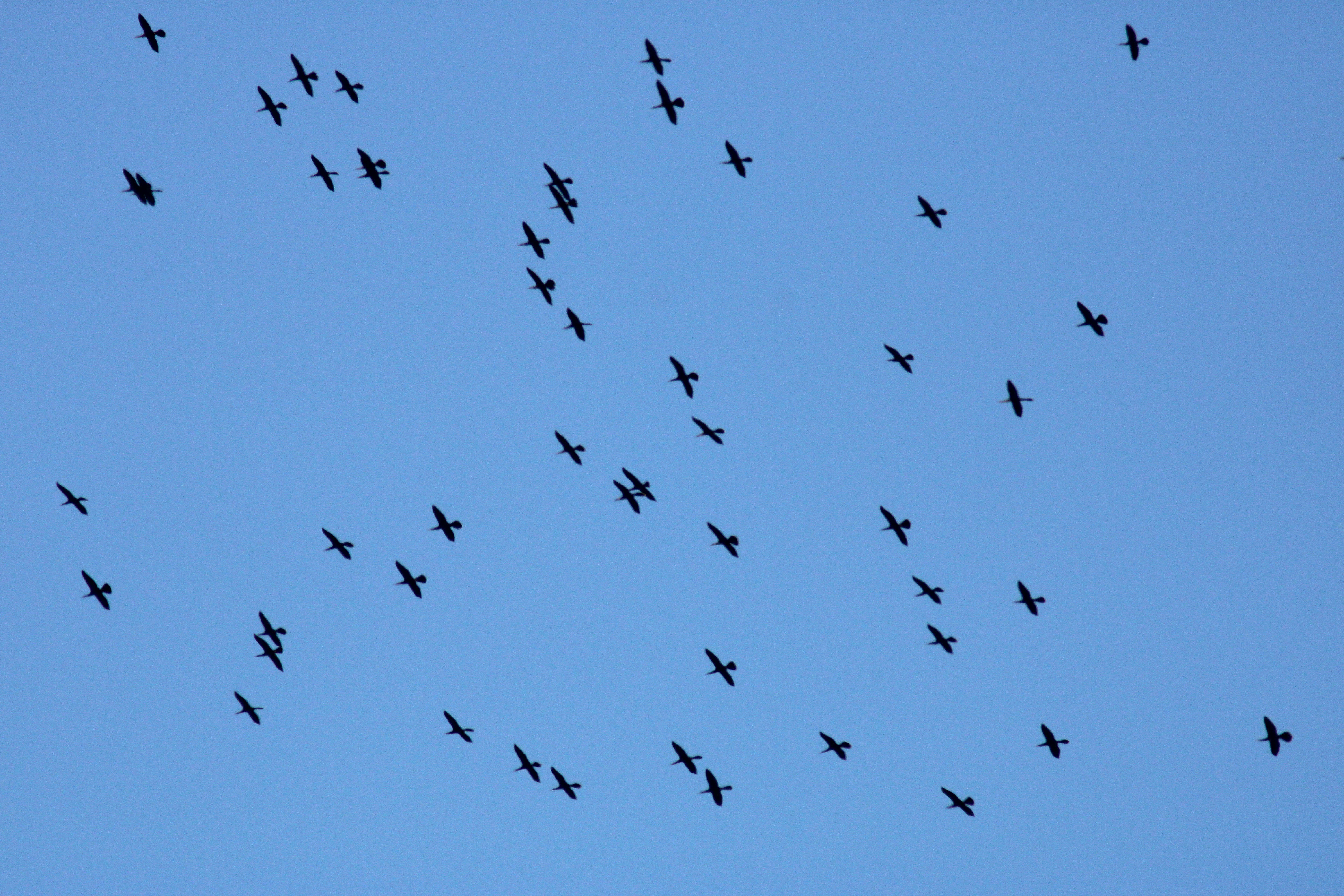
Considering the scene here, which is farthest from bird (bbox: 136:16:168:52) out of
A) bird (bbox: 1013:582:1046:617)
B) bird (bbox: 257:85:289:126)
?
bird (bbox: 1013:582:1046:617)

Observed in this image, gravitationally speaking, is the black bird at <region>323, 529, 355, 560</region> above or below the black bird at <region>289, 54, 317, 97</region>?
below

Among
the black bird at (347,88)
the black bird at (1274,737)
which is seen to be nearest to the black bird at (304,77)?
the black bird at (347,88)

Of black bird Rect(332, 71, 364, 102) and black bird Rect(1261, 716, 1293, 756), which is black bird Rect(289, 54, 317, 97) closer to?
black bird Rect(332, 71, 364, 102)

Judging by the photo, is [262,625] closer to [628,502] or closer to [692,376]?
[628,502]

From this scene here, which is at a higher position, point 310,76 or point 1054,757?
point 310,76

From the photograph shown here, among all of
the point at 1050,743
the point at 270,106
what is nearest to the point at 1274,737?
the point at 1050,743

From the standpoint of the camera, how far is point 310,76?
201ft

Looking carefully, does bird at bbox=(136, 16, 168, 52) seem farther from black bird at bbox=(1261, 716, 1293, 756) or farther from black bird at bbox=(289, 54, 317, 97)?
black bird at bbox=(1261, 716, 1293, 756)

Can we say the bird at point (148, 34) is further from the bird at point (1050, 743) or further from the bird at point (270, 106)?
the bird at point (1050, 743)

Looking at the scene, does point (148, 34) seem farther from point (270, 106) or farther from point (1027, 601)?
point (1027, 601)

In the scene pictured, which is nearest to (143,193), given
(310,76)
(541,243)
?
(310,76)

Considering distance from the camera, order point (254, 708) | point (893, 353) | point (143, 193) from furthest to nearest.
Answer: point (254, 708) < point (893, 353) < point (143, 193)

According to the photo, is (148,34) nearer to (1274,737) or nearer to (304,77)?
(304,77)

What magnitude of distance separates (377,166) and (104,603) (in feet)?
66.3
